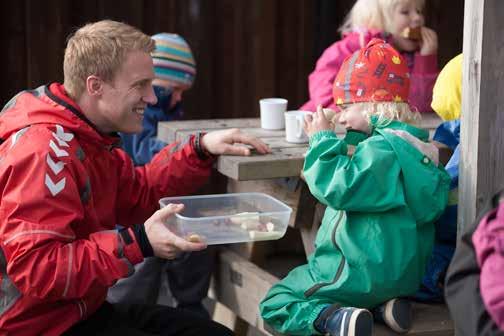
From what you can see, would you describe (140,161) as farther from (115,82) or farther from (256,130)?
(115,82)

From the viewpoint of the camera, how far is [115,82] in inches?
126

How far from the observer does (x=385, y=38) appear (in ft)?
14.9

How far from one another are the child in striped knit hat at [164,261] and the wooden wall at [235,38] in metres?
0.60

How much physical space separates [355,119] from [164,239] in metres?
0.80

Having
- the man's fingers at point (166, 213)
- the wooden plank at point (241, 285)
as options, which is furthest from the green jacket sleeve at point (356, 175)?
the wooden plank at point (241, 285)

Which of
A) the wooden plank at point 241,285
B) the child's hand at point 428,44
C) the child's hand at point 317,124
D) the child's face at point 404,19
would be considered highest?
the child's face at point 404,19

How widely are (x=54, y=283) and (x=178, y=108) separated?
7.75ft

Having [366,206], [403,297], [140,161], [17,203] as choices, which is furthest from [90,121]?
[140,161]

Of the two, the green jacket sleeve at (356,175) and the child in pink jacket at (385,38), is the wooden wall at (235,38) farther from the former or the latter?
the green jacket sleeve at (356,175)

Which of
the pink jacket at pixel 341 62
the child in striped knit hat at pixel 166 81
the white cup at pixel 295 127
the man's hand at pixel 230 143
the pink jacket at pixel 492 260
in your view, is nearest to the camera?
the pink jacket at pixel 492 260

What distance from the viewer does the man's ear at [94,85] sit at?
10.3 feet

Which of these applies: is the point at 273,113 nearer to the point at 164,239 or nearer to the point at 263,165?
the point at 263,165

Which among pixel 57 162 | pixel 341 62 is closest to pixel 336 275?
pixel 57 162

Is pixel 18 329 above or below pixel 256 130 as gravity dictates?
below
